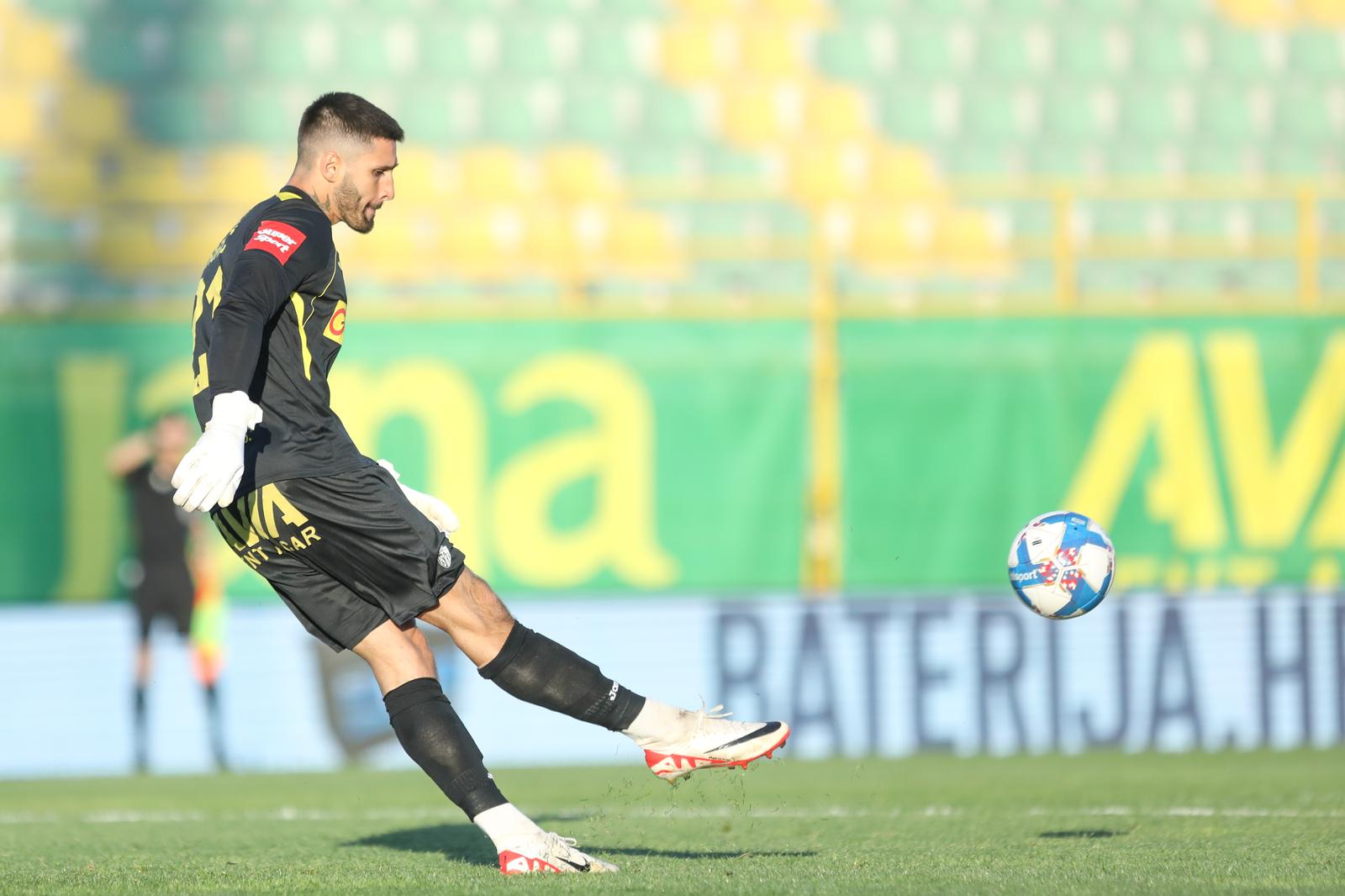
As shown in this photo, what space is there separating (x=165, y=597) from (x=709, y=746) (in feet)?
19.3

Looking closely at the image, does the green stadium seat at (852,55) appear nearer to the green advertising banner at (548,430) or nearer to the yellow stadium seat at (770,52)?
the yellow stadium seat at (770,52)

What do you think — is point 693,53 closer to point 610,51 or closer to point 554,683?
point 610,51

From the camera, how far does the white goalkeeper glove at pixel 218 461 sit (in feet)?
13.0

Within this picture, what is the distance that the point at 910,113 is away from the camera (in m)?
13.1

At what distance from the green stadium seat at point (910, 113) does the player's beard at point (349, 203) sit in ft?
29.4

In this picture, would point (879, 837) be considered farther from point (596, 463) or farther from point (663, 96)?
point (663, 96)

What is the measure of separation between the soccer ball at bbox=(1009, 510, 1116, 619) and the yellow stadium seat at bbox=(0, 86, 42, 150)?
9316 millimetres

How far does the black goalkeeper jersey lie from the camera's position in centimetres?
415

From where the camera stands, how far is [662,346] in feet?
32.1

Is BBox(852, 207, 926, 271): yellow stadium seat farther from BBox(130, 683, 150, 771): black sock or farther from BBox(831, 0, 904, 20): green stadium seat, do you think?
BBox(130, 683, 150, 771): black sock

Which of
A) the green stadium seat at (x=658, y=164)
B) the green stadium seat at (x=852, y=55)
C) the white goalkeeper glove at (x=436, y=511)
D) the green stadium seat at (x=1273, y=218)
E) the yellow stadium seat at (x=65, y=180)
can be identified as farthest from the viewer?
the green stadium seat at (x=852, y=55)

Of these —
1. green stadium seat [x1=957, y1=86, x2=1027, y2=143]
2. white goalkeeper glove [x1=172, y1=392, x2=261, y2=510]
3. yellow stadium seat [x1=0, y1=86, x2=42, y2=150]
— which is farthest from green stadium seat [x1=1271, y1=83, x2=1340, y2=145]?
white goalkeeper glove [x1=172, y1=392, x2=261, y2=510]

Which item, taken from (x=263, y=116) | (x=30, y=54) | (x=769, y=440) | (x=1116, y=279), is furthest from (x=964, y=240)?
(x=30, y=54)

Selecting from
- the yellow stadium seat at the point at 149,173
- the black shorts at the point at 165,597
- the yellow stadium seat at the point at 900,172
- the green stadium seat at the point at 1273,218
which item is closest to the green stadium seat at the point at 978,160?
the yellow stadium seat at the point at 900,172
